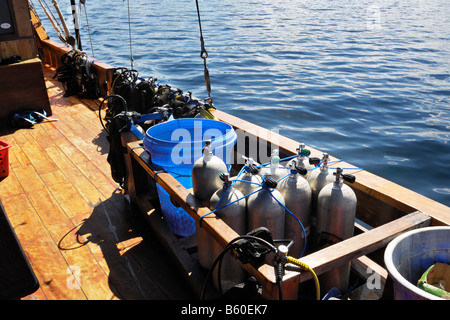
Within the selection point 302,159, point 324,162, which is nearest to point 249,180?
point 302,159

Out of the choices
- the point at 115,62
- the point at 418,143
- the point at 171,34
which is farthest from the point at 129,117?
the point at 171,34

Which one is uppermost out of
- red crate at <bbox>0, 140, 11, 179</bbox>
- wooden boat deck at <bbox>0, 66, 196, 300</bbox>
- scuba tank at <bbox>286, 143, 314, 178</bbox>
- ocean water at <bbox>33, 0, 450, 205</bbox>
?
scuba tank at <bbox>286, 143, 314, 178</bbox>

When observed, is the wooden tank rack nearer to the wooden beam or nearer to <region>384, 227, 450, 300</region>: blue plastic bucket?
the wooden beam

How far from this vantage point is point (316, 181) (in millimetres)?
2600

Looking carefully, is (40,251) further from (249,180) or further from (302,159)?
(302,159)

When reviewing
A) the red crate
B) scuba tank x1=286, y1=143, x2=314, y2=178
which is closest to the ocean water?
scuba tank x1=286, y1=143, x2=314, y2=178

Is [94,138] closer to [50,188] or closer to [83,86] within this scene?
[50,188]

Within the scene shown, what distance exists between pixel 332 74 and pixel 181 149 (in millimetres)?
10780

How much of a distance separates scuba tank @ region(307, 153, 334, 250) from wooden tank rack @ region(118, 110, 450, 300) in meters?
0.30

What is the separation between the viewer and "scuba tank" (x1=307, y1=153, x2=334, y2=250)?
8.47ft

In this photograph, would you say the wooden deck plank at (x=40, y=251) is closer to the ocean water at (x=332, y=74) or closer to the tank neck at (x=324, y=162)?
the tank neck at (x=324, y=162)

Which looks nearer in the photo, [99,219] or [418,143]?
[99,219]

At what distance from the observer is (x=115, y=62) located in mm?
15227

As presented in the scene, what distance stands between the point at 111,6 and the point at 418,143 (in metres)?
37.9
